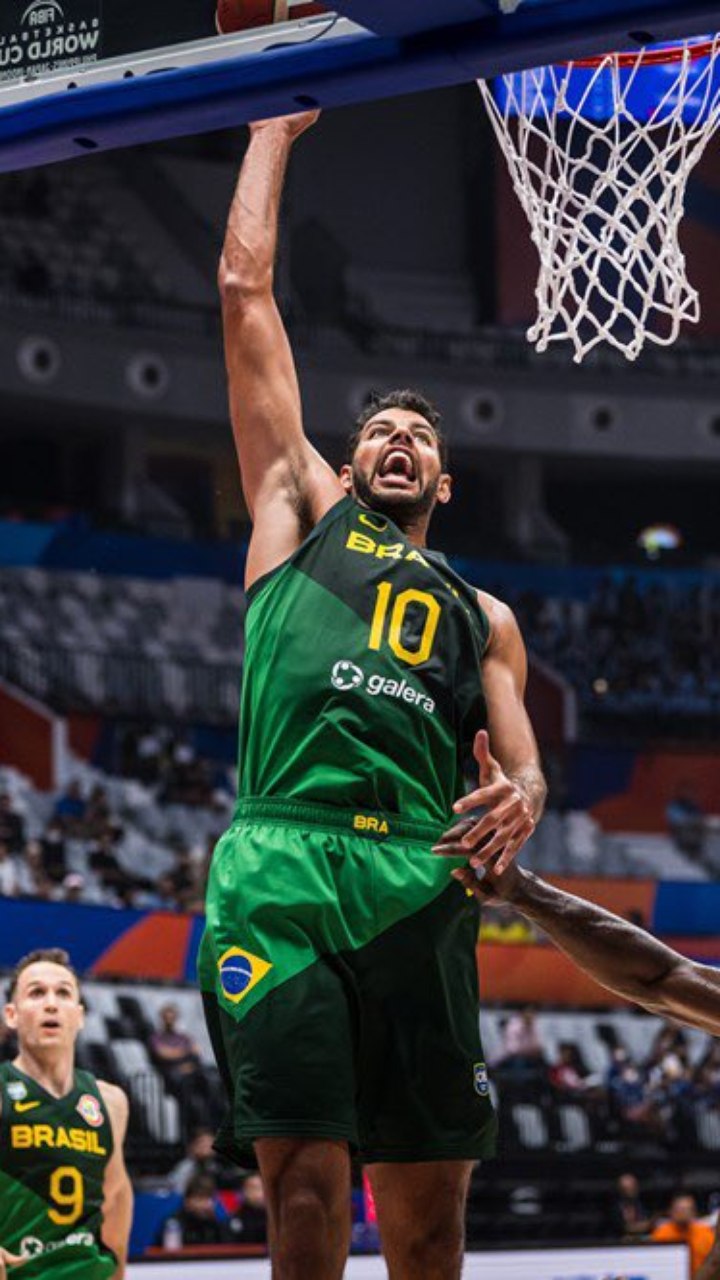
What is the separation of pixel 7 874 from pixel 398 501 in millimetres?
13343

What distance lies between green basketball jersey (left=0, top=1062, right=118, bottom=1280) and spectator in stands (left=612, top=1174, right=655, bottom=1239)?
24.6 feet

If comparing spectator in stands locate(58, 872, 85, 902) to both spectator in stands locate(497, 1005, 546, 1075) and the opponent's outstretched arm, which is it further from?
the opponent's outstretched arm

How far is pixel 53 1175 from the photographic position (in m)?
7.60

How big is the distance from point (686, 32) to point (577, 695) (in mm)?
20688

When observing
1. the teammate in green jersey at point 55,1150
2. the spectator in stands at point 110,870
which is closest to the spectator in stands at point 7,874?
the spectator in stands at point 110,870

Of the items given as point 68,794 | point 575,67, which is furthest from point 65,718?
point 575,67

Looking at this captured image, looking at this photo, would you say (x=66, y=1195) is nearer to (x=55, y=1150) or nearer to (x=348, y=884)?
(x=55, y=1150)

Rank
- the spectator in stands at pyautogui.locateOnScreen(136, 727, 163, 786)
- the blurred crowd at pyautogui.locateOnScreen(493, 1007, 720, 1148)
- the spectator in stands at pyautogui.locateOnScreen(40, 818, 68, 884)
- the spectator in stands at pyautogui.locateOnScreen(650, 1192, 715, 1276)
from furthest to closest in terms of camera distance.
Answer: the spectator in stands at pyautogui.locateOnScreen(136, 727, 163, 786)
the spectator in stands at pyautogui.locateOnScreen(40, 818, 68, 884)
the blurred crowd at pyautogui.locateOnScreen(493, 1007, 720, 1148)
the spectator in stands at pyautogui.locateOnScreen(650, 1192, 715, 1276)

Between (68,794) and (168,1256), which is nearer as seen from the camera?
(168,1256)

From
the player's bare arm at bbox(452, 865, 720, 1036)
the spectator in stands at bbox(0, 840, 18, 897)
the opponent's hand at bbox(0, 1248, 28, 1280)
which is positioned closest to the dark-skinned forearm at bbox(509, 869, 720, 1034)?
the player's bare arm at bbox(452, 865, 720, 1036)

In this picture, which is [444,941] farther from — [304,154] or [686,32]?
[304,154]

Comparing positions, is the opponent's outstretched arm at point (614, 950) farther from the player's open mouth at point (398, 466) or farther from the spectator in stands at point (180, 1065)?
the spectator in stands at point (180, 1065)

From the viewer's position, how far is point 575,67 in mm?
5070

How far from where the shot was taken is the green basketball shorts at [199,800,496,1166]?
375cm
